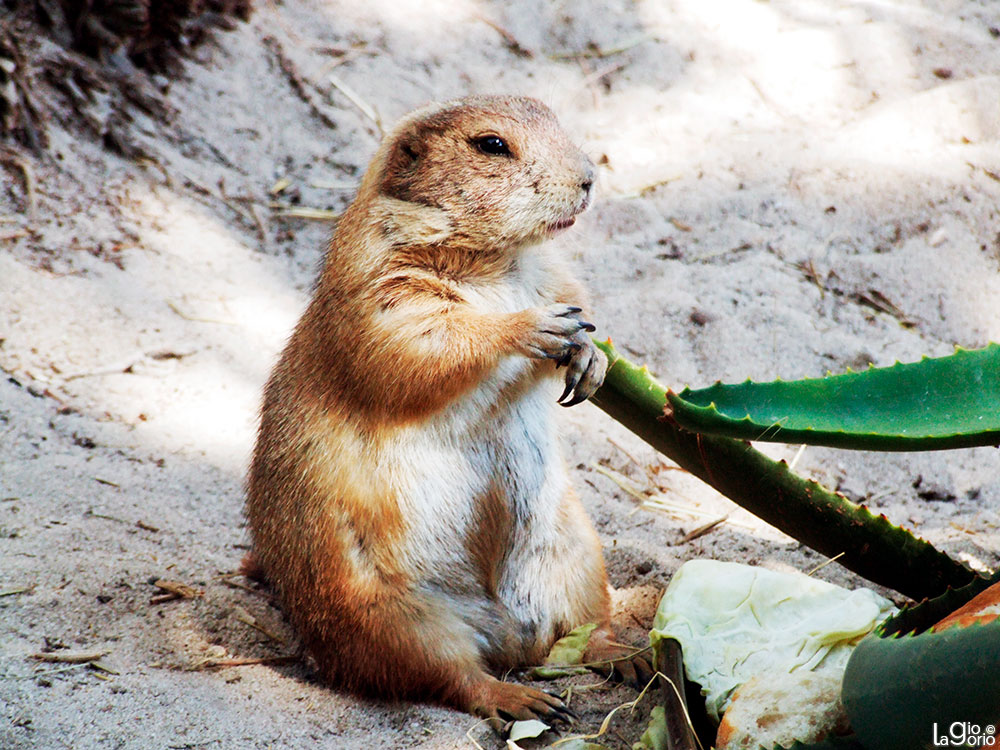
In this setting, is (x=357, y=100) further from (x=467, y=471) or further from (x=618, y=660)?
(x=618, y=660)

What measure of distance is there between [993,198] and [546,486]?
3.05 metres

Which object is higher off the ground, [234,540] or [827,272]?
[827,272]

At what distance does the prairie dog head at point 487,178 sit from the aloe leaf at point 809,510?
67 cm

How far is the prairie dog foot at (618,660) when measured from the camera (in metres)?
2.84

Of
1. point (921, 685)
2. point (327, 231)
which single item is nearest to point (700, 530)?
point (921, 685)

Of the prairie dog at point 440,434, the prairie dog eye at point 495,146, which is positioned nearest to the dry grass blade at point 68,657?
the prairie dog at point 440,434

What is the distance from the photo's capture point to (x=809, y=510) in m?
2.50

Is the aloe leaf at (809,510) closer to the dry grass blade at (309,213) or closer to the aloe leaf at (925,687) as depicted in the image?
the aloe leaf at (925,687)

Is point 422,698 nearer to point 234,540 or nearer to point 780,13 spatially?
point 234,540

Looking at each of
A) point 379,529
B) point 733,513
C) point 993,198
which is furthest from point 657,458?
point 993,198

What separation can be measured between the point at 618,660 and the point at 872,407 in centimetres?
110

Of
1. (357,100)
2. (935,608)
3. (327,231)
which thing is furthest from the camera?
(357,100)

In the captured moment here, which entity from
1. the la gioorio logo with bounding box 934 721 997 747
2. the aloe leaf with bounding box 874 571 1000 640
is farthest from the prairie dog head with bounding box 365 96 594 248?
the la gioorio logo with bounding box 934 721 997 747

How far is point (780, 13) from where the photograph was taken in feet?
20.5
